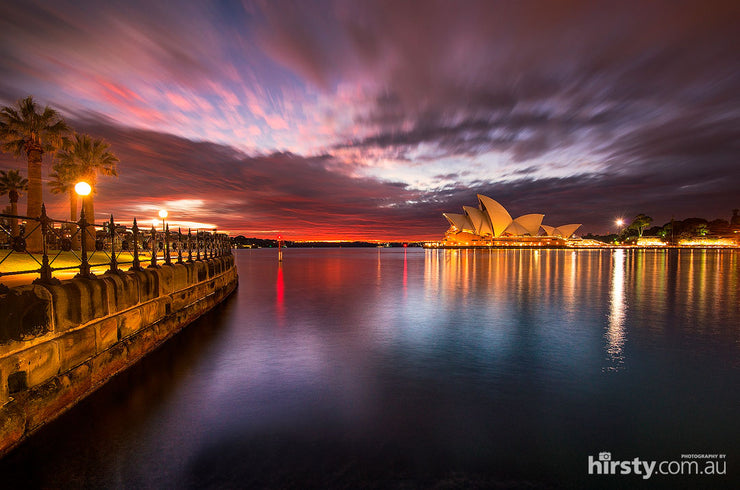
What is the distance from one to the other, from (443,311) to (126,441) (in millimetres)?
12475

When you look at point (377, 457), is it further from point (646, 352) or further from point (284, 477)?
point (646, 352)

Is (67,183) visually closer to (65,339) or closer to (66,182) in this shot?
(66,182)

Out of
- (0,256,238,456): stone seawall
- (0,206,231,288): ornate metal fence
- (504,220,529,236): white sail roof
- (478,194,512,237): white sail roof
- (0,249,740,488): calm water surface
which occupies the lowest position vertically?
(0,249,740,488): calm water surface

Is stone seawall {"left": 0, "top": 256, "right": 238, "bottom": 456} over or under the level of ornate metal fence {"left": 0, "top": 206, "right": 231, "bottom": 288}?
under

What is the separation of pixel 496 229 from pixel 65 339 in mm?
136756

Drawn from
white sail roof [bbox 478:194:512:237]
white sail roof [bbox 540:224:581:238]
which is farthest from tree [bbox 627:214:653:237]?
white sail roof [bbox 478:194:512:237]

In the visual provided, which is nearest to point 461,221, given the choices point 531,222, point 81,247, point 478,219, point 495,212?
point 478,219

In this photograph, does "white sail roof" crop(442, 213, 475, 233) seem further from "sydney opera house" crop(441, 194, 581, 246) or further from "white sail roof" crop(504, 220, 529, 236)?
"white sail roof" crop(504, 220, 529, 236)

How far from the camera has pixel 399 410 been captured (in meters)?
6.15

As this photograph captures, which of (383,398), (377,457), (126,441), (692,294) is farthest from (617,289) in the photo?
(126,441)

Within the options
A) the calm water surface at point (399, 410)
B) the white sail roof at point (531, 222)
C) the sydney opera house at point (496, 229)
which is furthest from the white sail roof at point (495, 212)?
the calm water surface at point (399, 410)

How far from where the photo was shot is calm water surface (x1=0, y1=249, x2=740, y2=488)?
451cm

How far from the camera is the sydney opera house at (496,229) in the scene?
12862 centimetres

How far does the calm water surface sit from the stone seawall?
14.0 inches
